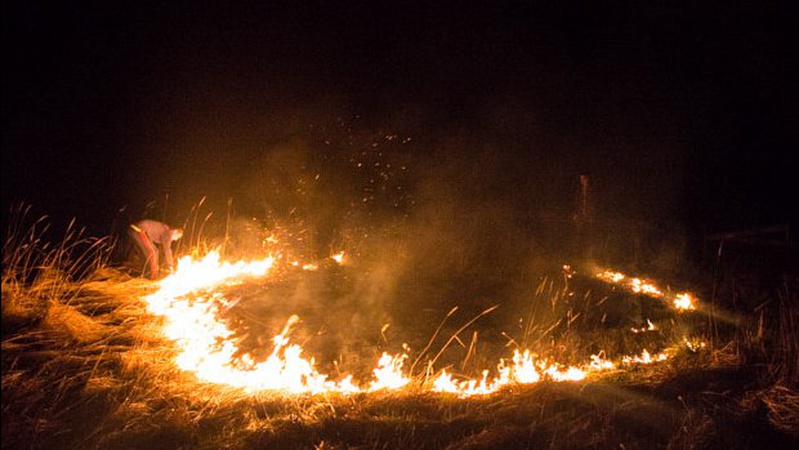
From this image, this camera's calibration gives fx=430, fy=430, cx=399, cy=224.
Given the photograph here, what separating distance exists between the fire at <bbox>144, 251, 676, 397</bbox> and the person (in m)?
1.01

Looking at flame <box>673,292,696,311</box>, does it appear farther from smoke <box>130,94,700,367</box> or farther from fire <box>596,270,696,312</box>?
smoke <box>130,94,700,367</box>

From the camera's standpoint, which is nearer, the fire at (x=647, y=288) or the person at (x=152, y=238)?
the fire at (x=647, y=288)

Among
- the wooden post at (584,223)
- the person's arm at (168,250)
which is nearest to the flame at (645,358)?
the wooden post at (584,223)

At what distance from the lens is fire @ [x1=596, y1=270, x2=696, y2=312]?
19.8 ft

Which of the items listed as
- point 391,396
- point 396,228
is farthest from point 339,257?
point 391,396

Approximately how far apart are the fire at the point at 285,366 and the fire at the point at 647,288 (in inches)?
74.4

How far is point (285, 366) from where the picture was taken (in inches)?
161

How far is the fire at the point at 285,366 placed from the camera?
3.85m

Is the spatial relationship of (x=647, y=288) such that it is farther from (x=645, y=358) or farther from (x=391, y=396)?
(x=391, y=396)

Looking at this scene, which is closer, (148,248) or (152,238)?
(148,248)

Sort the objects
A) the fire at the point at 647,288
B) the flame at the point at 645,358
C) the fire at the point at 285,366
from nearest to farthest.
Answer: the fire at the point at 285,366, the flame at the point at 645,358, the fire at the point at 647,288

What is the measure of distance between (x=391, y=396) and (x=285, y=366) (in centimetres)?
113

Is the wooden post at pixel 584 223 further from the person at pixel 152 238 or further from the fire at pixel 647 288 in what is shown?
the person at pixel 152 238

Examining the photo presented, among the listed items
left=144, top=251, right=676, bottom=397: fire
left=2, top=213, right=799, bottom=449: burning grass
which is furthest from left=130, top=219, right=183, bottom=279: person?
left=2, top=213, right=799, bottom=449: burning grass
